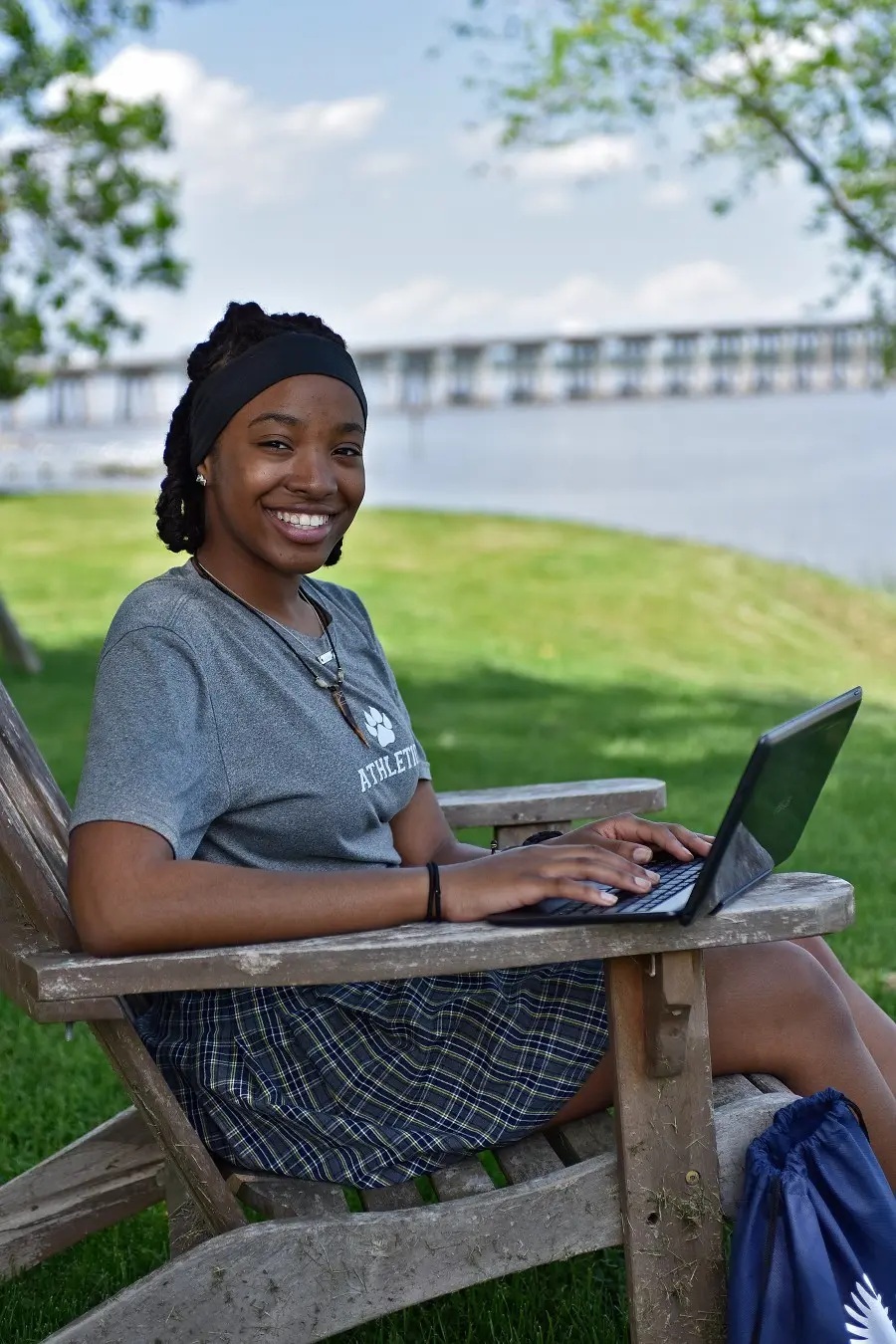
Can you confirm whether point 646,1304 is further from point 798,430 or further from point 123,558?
point 798,430

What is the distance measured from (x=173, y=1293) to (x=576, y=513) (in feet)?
97.9

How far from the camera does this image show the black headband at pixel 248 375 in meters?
2.28

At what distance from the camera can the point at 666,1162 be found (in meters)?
1.98

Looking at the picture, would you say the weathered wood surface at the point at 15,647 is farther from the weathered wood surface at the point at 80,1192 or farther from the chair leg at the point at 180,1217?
the chair leg at the point at 180,1217

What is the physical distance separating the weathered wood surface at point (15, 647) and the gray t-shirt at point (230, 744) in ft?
26.2

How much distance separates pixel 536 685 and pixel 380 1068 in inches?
312

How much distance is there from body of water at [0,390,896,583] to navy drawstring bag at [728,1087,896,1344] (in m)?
5.54

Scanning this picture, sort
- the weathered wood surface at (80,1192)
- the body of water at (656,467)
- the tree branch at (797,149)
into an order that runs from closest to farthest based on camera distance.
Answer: the weathered wood surface at (80,1192) < the tree branch at (797,149) < the body of water at (656,467)

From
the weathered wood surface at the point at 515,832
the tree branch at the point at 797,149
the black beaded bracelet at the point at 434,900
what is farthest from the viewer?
the tree branch at the point at 797,149

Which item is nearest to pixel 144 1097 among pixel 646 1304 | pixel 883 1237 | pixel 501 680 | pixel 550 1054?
pixel 550 1054

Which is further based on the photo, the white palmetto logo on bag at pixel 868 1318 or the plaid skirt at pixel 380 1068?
the plaid skirt at pixel 380 1068

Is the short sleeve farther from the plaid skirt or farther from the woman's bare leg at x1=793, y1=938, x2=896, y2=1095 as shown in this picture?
the woman's bare leg at x1=793, y1=938, x2=896, y2=1095

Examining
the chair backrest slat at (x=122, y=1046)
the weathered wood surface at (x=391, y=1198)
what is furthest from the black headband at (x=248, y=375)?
the weathered wood surface at (x=391, y=1198)

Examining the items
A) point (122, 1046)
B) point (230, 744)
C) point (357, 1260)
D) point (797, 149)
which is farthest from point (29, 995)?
point (797, 149)
